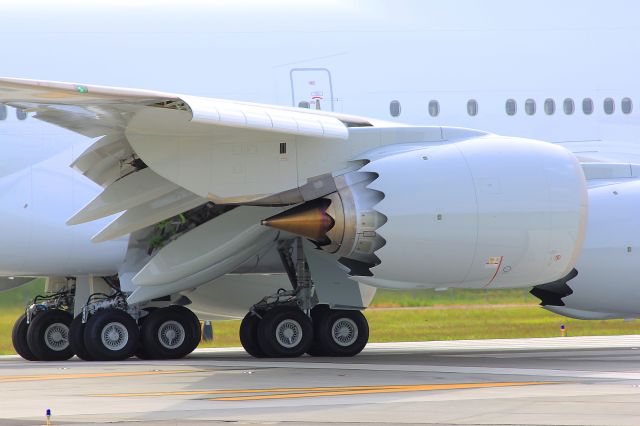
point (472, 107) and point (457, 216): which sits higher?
point (472, 107)

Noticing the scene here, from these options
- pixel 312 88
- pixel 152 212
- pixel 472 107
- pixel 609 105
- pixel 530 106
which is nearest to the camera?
pixel 152 212

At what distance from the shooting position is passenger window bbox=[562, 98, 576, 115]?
1983 centimetres

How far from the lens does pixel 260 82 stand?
18.9 metres

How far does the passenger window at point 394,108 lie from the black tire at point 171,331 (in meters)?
4.24

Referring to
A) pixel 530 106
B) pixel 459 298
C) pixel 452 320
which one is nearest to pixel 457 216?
pixel 530 106

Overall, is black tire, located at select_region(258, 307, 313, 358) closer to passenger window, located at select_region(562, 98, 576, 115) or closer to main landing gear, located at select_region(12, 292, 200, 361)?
main landing gear, located at select_region(12, 292, 200, 361)

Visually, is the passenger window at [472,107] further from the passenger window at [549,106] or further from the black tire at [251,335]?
the black tire at [251,335]

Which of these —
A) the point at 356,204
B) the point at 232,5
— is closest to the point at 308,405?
the point at 356,204

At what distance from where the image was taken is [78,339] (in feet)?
57.0

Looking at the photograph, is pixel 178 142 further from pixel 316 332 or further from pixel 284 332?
pixel 316 332

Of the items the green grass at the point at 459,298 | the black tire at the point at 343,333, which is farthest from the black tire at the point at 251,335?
the green grass at the point at 459,298

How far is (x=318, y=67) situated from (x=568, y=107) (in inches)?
152

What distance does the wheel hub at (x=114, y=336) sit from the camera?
1714 centimetres

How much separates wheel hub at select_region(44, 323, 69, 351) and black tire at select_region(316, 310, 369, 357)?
12.6 feet
